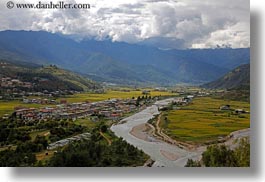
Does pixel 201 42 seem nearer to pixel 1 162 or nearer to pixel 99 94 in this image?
pixel 99 94

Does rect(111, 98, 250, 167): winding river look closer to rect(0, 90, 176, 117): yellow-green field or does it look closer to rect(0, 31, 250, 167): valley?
rect(0, 31, 250, 167): valley

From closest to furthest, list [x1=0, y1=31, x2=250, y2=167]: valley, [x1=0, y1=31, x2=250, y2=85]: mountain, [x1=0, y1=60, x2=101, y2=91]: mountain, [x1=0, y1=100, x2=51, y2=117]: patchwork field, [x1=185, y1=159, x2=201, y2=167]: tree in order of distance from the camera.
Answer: [x1=185, y1=159, x2=201, y2=167]: tree, [x1=0, y1=31, x2=250, y2=167]: valley, [x1=0, y1=100, x2=51, y2=117]: patchwork field, [x1=0, y1=60, x2=101, y2=91]: mountain, [x1=0, y1=31, x2=250, y2=85]: mountain

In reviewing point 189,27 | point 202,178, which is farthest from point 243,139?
point 189,27

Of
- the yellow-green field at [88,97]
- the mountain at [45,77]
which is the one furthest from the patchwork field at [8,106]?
the mountain at [45,77]

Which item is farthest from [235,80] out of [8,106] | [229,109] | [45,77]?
[8,106]

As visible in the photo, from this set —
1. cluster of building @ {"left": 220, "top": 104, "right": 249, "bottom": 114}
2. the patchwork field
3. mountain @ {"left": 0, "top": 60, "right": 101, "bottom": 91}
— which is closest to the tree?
cluster of building @ {"left": 220, "top": 104, "right": 249, "bottom": 114}

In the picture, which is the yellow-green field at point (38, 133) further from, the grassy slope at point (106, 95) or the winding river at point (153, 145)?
the winding river at point (153, 145)
